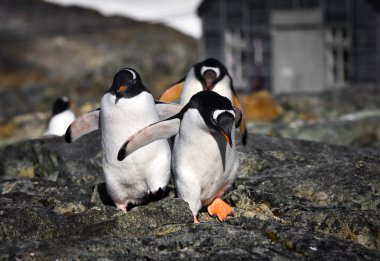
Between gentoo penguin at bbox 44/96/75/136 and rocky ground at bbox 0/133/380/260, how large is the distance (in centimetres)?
406

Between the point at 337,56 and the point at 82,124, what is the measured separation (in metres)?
15.4

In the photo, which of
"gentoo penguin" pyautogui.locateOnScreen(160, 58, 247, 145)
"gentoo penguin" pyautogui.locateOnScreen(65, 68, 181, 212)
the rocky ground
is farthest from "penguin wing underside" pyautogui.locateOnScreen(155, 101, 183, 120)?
"gentoo penguin" pyautogui.locateOnScreen(160, 58, 247, 145)

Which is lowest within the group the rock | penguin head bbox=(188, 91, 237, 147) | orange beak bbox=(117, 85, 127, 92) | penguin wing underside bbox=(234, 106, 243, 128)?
the rock

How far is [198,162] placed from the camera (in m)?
7.29

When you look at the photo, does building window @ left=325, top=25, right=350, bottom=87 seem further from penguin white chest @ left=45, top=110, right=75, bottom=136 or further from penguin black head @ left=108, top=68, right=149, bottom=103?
penguin black head @ left=108, top=68, right=149, bottom=103

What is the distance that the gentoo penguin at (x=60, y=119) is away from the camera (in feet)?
45.5

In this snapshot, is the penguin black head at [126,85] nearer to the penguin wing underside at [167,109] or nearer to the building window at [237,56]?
the penguin wing underside at [167,109]

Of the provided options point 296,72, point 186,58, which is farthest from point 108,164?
point 186,58

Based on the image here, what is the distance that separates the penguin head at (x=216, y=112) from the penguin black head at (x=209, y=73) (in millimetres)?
2066

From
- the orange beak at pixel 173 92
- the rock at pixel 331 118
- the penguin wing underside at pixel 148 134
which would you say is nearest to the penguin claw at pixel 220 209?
the penguin wing underside at pixel 148 134

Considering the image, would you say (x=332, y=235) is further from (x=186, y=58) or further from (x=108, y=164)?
(x=186, y=58)

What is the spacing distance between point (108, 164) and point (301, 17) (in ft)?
50.9

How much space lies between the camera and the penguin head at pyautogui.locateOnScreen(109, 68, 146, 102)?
24.1ft

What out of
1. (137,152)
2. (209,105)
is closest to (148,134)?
(137,152)
